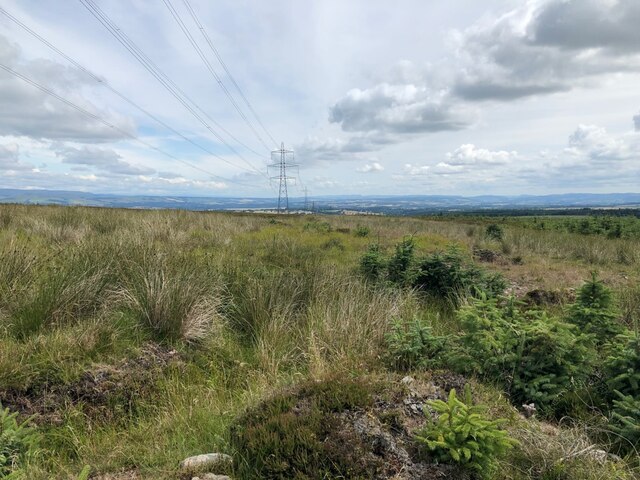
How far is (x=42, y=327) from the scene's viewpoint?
3975mm

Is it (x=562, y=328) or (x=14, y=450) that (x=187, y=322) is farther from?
(x=562, y=328)

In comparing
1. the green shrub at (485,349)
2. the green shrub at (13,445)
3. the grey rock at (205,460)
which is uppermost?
the green shrub at (485,349)

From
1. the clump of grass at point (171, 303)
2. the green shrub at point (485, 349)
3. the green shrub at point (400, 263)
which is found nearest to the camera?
the green shrub at point (485, 349)

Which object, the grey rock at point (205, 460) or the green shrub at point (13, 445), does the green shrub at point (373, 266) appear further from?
the green shrub at point (13, 445)

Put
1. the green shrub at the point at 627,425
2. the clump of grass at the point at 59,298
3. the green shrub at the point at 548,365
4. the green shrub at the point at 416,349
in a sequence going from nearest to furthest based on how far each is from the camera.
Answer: the green shrub at the point at 627,425
the green shrub at the point at 548,365
the green shrub at the point at 416,349
the clump of grass at the point at 59,298

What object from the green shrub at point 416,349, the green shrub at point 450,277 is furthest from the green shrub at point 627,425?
the green shrub at point 450,277

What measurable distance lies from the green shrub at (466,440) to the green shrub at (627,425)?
974 millimetres

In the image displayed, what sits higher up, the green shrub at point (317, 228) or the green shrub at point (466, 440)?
the green shrub at point (317, 228)

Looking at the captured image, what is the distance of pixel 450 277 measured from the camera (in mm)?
7184

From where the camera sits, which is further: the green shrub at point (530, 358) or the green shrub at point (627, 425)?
the green shrub at point (530, 358)

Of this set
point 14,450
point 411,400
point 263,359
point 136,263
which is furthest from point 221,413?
point 136,263

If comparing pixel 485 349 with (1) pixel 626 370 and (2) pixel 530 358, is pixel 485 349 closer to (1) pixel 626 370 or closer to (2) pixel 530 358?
(2) pixel 530 358

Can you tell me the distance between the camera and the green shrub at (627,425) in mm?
2642

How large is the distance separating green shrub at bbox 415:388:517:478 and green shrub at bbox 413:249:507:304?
4.49 m
